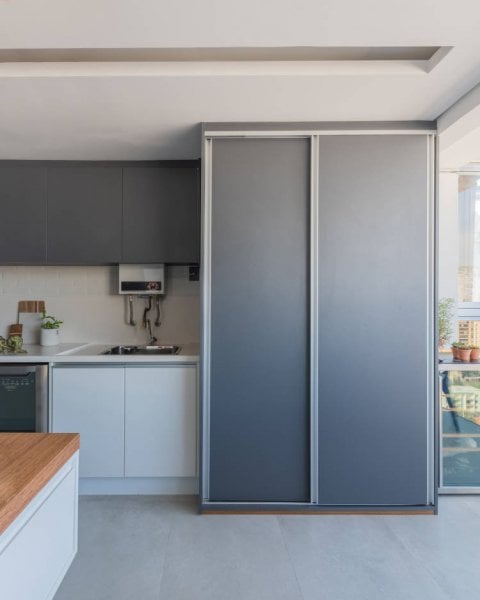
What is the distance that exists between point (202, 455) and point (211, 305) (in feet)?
3.02

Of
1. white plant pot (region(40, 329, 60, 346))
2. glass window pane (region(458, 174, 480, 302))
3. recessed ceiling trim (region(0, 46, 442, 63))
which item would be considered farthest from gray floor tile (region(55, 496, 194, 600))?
glass window pane (region(458, 174, 480, 302))

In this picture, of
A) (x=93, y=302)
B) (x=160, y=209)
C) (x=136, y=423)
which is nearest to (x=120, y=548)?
(x=136, y=423)

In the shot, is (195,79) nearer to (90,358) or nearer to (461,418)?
(90,358)

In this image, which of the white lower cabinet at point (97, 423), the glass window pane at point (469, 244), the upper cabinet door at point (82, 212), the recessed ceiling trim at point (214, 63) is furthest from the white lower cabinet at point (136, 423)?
the glass window pane at point (469, 244)

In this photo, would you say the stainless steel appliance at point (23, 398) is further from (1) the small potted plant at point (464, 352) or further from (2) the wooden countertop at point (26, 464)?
(1) the small potted plant at point (464, 352)

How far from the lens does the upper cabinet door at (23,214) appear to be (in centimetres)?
310

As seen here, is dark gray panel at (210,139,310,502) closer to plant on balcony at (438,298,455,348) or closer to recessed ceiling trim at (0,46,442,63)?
recessed ceiling trim at (0,46,442,63)

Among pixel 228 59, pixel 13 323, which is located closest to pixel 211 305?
pixel 228 59

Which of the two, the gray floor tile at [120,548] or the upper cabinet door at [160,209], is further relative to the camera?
the upper cabinet door at [160,209]

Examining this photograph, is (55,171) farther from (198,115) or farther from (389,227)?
(389,227)

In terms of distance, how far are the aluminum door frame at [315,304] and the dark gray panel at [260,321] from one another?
4 centimetres

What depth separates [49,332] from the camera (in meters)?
3.24

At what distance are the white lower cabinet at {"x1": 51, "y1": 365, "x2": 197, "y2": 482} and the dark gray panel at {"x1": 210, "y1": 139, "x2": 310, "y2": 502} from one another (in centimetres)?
30

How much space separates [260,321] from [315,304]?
13.9 inches
